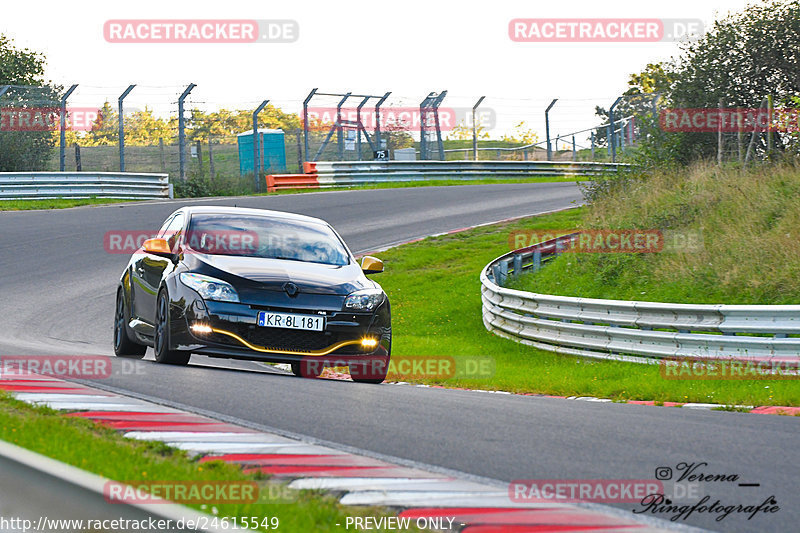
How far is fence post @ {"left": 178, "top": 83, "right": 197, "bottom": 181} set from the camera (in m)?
30.4

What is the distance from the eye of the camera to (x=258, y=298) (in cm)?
888

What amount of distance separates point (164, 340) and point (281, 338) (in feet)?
3.82

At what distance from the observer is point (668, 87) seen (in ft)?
83.6

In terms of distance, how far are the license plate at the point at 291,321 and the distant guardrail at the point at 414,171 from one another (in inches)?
951

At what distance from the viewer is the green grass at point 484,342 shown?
9.66 m

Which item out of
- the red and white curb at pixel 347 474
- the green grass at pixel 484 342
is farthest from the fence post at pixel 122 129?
the red and white curb at pixel 347 474

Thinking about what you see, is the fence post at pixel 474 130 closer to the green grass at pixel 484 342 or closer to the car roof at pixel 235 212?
the green grass at pixel 484 342

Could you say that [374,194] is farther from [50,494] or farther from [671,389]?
[50,494]

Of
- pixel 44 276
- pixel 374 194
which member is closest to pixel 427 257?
pixel 44 276

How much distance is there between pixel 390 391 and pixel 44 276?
11.8m

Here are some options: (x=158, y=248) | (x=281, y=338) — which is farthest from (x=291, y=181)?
(x=281, y=338)

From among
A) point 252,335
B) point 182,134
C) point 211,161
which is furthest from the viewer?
point 211,161

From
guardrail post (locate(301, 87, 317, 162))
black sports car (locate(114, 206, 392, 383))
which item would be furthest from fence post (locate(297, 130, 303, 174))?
black sports car (locate(114, 206, 392, 383))

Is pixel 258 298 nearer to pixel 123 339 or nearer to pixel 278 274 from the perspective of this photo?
pixel 278 274
